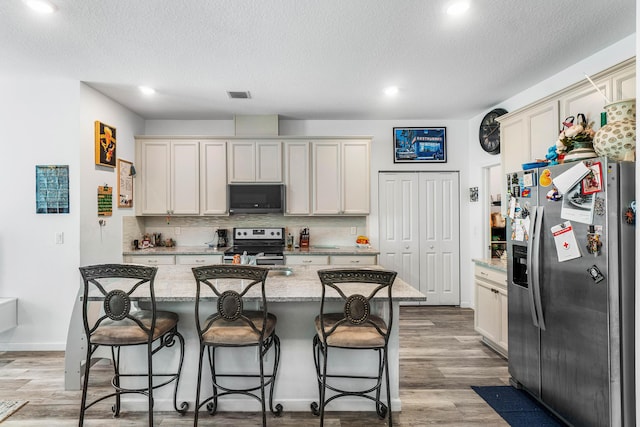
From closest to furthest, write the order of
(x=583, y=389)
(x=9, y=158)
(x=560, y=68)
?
1. (x=583, y=389)
2. (x=560, y=68)
3. (x=9, y=158)

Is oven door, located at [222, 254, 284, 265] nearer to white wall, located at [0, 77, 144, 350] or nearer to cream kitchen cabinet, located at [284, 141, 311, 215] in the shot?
cream kitchen cabinet, located at [284, 141, 311, 215]

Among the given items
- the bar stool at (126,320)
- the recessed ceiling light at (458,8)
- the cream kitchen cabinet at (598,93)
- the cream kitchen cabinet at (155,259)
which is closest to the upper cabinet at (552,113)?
the cream kitchen cabinet at (598,93)

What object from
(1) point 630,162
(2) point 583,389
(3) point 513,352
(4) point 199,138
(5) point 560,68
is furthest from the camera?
(4) point 199,138

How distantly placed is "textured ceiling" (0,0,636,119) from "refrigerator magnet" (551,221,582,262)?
1.43 m

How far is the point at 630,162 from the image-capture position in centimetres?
188

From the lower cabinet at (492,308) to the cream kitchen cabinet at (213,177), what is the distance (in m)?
3.20

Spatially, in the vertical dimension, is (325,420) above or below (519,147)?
below

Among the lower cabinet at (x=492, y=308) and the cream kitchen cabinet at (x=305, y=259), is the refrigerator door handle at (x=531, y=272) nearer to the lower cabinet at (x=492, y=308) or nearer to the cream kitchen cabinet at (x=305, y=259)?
the lower cabinet at (x=492, y=308)

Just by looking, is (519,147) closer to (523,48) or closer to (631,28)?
(523,48)

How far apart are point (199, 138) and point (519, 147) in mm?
3782

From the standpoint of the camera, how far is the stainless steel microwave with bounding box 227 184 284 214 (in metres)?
4.58

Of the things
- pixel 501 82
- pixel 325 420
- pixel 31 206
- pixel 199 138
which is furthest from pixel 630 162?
pixel 31 206

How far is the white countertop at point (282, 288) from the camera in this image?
6.79 ft

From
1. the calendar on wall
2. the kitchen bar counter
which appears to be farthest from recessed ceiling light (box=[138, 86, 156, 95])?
the kitchen bar counter
